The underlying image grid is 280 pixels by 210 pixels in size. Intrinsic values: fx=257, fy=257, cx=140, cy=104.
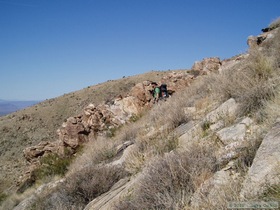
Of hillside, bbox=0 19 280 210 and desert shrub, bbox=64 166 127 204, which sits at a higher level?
hillside, bbox=0 19 280 210

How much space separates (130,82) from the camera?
61.8 m

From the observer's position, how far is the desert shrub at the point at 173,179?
2.75 m

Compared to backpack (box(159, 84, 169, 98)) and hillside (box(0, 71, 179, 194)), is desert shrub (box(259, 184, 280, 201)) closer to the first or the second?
backpack (box(159, 84, 169, 98))

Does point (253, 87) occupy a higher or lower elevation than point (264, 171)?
higher

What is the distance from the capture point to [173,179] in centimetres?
301

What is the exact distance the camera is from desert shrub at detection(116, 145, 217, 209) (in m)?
2.75

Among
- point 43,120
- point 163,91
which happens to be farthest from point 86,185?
point 43,120

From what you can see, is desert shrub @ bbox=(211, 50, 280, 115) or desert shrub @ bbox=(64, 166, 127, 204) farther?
desert shrub @ bbox=(64, 166, 127, 204)

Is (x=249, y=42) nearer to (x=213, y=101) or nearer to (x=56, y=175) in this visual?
(x=213, y=101)

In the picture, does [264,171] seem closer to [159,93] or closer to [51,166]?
[51,166]

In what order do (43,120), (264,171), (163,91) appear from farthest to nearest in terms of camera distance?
(43,120) < (163,91) < (264,171)

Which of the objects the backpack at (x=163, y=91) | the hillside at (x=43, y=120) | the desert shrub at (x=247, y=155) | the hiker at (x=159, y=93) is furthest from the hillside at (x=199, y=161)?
the hillside at (x=43, y=120)

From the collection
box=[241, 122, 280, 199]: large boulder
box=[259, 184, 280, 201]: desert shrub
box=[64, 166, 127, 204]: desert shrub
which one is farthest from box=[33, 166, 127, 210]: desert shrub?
box=[259, 184, 280, 201]: desert shrub

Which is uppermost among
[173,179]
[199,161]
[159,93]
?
[159,93]
